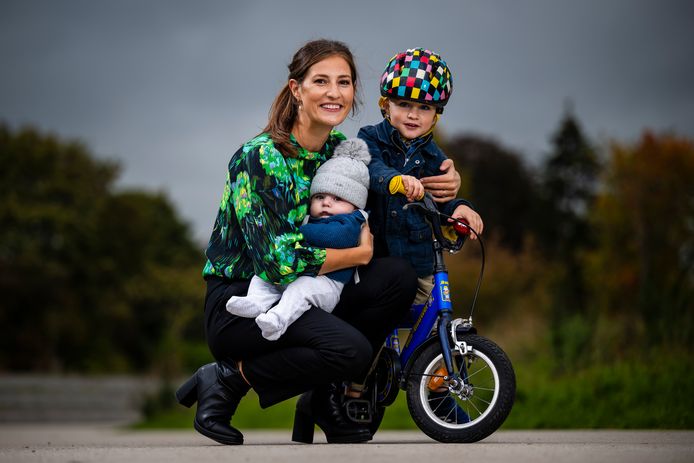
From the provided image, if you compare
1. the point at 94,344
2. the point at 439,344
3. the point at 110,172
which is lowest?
the point at 94,344

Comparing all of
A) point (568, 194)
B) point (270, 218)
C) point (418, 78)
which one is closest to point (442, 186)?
point (418, 78)

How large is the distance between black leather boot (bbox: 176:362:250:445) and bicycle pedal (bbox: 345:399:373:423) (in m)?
0.50

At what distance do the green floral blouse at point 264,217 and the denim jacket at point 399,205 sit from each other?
0.96ft

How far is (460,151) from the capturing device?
41.0 m

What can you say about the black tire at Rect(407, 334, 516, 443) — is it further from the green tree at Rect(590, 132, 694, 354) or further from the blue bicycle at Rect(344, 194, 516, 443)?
the green tree at Rect(590, 132, 694, 354)

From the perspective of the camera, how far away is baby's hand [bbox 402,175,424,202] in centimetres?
406

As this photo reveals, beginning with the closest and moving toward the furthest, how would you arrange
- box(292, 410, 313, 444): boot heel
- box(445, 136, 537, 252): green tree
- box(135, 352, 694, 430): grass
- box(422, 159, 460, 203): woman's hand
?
box(422, 159, 460, 203): woman's hand → box(292, 410, 313, 444): boot heel → box(135, 352, 694, 430): grass → box(445, 136, 537, 252): green tree

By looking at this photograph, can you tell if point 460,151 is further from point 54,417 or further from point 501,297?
point 54,417

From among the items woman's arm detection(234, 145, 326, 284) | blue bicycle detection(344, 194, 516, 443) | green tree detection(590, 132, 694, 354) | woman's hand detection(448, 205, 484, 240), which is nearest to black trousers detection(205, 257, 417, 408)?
blue bicycle detection(344, 194, 516, 443)

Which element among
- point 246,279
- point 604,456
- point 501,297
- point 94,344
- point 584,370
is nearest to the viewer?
point 604,456

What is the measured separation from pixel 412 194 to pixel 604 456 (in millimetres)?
1400

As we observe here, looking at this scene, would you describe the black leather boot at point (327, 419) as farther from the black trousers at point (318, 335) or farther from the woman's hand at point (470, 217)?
the woman's hand at point (470, 217)

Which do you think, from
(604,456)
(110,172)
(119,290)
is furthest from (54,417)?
(110,172)

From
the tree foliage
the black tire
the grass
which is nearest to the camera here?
the black tire
